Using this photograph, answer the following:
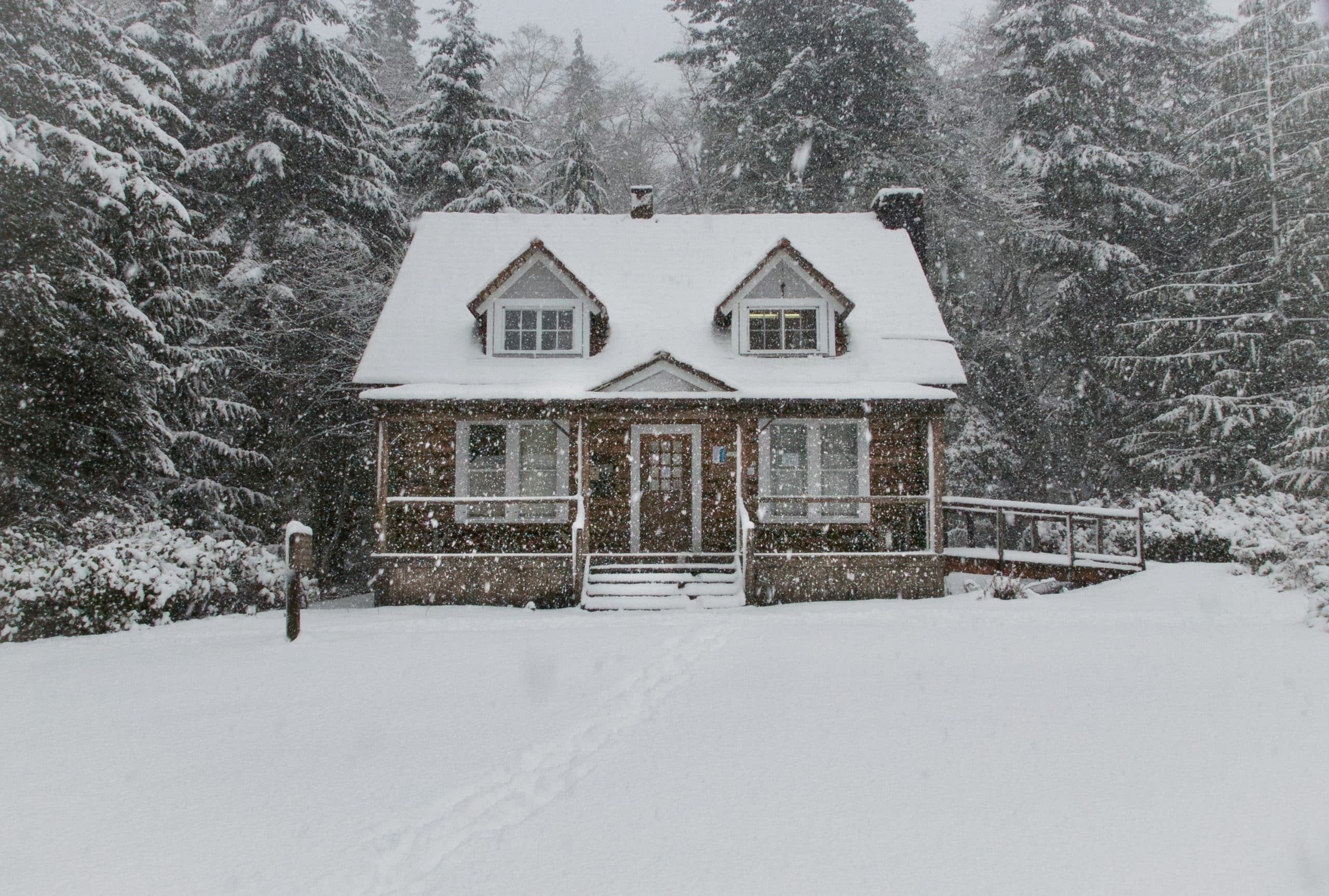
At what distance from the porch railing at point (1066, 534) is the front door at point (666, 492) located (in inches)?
179

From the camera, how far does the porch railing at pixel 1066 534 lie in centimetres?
1416

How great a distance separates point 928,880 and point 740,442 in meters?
10.6

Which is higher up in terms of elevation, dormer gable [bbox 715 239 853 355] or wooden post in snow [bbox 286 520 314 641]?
dormer gable [bbox 715 239 853 355]

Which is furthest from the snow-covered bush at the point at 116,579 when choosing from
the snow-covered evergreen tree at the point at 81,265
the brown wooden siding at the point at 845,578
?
the brown wooden siding at the point at 845,578

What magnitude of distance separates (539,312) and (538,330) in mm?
336

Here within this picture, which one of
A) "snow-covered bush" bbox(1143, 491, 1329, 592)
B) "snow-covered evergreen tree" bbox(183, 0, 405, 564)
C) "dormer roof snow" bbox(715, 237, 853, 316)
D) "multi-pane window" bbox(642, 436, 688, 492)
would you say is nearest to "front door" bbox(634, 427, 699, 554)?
"multi-pane window" bbox(642, 436, 688, 492)

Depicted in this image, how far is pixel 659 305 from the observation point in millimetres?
16953

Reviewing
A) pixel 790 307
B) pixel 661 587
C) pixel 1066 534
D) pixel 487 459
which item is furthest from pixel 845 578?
pixel 487 459

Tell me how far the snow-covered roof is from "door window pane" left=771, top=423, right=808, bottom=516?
1.23 meters

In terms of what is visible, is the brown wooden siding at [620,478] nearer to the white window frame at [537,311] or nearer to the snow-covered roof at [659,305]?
the snow-covered roof at [659,305]

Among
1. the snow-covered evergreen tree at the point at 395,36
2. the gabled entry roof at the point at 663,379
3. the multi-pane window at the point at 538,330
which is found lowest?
the gabled entry roof at the point at 663,379

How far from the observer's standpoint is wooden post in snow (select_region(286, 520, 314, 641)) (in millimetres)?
9945

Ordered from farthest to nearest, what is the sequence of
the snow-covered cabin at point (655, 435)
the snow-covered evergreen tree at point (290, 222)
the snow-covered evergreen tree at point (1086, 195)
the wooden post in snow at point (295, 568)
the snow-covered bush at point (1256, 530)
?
the snow-covered evergreen tree at point (1086, 195) → the snow-covered evergreen tree at point (290, 222) → the snow-covered cabin at point (655, 435) → the snow-covered bush at point (1256, 530) → the wooden post in snow at point (295, 568)

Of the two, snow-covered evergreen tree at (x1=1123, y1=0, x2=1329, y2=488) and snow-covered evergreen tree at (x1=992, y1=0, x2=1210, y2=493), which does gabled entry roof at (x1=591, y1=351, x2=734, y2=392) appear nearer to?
snow-covered evergreen tree at (x1=1123, y1=0, x2=1329, y2=488)
